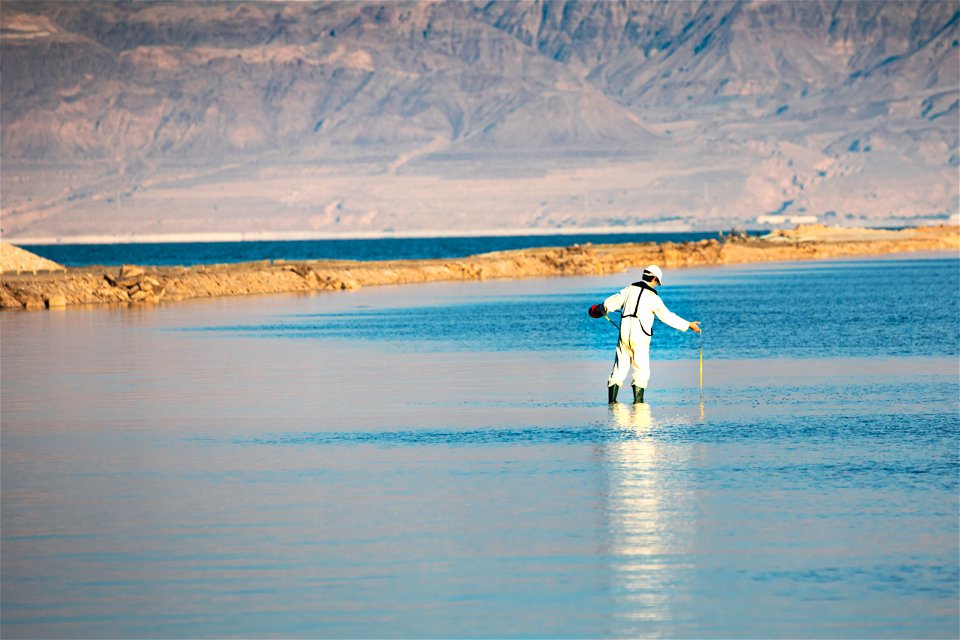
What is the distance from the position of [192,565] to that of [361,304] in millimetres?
38577

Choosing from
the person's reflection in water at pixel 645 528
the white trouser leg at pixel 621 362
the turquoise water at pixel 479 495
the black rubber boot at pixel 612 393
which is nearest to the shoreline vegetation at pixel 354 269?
the turquoise water at pixel 479 495

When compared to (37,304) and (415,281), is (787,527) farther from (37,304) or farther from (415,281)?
(415,281)

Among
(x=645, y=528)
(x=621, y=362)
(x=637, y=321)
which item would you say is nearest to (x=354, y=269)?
(x=621, y=362)

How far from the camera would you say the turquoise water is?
32.9ft

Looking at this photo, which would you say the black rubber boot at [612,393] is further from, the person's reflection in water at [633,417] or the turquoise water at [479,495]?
the turquoise water at [479,495]

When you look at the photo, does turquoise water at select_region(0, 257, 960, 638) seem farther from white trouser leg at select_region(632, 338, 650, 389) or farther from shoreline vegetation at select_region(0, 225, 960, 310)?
shoreline vegetation at select_region(0, 225, 960, 310)

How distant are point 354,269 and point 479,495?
57531mm

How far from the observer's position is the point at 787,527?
12141mm

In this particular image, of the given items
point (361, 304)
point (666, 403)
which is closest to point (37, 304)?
point (361, 304)

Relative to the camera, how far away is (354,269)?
233 ft

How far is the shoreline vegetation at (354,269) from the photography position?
53000 mm

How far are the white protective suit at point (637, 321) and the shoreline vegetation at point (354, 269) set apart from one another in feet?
107

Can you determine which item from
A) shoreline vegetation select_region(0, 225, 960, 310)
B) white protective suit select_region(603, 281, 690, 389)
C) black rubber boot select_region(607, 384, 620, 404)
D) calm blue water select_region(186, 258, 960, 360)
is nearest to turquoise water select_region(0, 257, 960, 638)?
black rubber boot select_region(607, 384, 620, 404)

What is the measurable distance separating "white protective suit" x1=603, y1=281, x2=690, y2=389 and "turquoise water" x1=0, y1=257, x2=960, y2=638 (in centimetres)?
56
